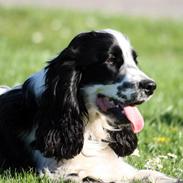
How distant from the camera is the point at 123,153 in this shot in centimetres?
593

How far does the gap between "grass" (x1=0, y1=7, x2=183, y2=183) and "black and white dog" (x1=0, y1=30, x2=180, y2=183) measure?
2.27m

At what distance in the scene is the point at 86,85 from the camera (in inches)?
220

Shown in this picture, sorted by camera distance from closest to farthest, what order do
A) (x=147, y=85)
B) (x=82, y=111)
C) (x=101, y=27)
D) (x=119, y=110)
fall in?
(x=147, y=85), (x=119, y=110), (x=82, y=111), (x=101, y=27)

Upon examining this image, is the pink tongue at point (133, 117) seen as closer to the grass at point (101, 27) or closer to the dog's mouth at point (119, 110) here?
the dog's mouth at point (119, 110)

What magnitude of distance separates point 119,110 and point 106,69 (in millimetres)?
305

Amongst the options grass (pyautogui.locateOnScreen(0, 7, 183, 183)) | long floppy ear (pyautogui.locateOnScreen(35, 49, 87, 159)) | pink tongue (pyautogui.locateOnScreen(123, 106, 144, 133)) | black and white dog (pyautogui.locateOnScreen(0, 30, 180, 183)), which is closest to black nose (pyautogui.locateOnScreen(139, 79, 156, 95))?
black and white dog (pyautogui.locateOnScreen(0, 30, 180, 183))

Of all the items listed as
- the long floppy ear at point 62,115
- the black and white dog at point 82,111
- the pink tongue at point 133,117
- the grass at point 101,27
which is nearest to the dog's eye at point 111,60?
the black and white dog at point 82,111

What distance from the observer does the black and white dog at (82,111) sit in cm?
548

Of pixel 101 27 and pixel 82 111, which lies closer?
pixel 82 111

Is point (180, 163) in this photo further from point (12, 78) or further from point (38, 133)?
point (12, 78)

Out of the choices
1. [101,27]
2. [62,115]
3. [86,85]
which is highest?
[86,85]

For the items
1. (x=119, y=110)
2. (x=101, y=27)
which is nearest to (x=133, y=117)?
(x=119, y=110)

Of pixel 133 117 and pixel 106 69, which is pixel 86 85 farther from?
pixel 133 117

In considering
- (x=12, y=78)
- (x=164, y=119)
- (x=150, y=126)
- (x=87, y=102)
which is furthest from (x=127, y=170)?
(x=12, y=78)
